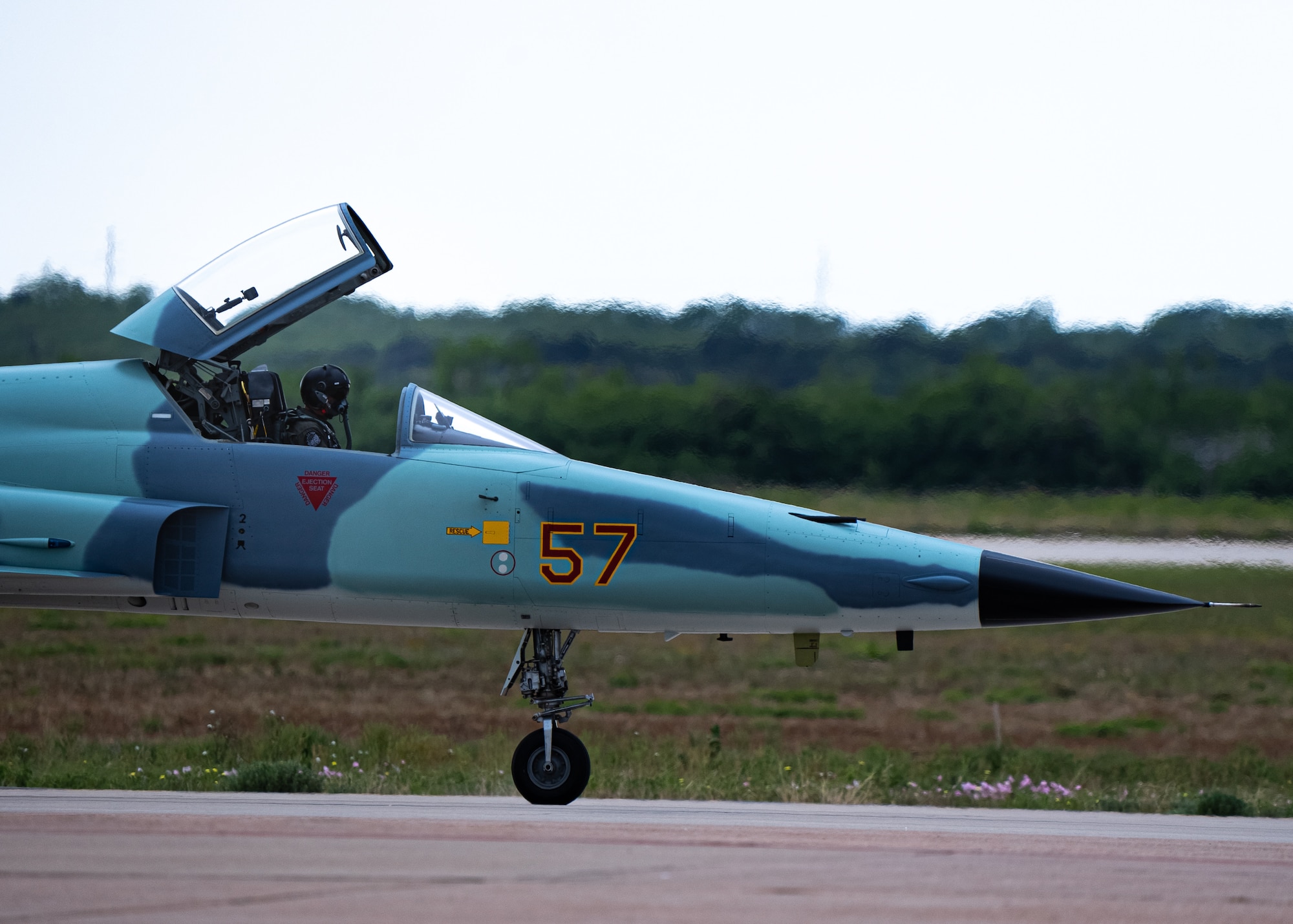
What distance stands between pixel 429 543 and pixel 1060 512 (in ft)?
44.7

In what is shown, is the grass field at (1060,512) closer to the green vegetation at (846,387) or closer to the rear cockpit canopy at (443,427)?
the green vegetation at (846,387)

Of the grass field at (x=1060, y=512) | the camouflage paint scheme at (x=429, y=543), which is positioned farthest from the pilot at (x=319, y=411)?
the grass field at (x=1060, y=512)

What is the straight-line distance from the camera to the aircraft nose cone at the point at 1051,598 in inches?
318

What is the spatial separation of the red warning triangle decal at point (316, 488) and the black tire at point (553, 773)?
2.06 m

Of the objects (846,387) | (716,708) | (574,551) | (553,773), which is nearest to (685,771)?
(553,773)

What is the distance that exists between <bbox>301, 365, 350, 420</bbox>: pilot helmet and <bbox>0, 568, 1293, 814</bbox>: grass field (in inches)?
156

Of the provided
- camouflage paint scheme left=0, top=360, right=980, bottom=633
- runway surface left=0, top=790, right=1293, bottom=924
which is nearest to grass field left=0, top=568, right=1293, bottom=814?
camouflage paint scheme left=0, top=360, right=980, bottom=633

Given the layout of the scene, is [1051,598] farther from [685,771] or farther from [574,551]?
[685,771]

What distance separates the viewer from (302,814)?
849cm

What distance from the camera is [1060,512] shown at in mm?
19969

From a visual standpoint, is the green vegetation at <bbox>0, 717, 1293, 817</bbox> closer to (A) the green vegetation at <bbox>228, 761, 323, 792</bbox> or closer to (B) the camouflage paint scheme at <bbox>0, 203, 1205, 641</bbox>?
(A) the green vegetation at <bbox>228, 761, 323, 792</bbox>

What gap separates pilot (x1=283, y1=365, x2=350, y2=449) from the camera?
9.24m

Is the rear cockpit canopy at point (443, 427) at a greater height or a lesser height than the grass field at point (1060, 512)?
greater

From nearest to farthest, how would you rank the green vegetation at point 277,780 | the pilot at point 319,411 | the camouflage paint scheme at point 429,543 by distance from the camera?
the camouflage paint scheme at point 429,543, the pilot at point 319,411, the green vegetation at point 277,780
